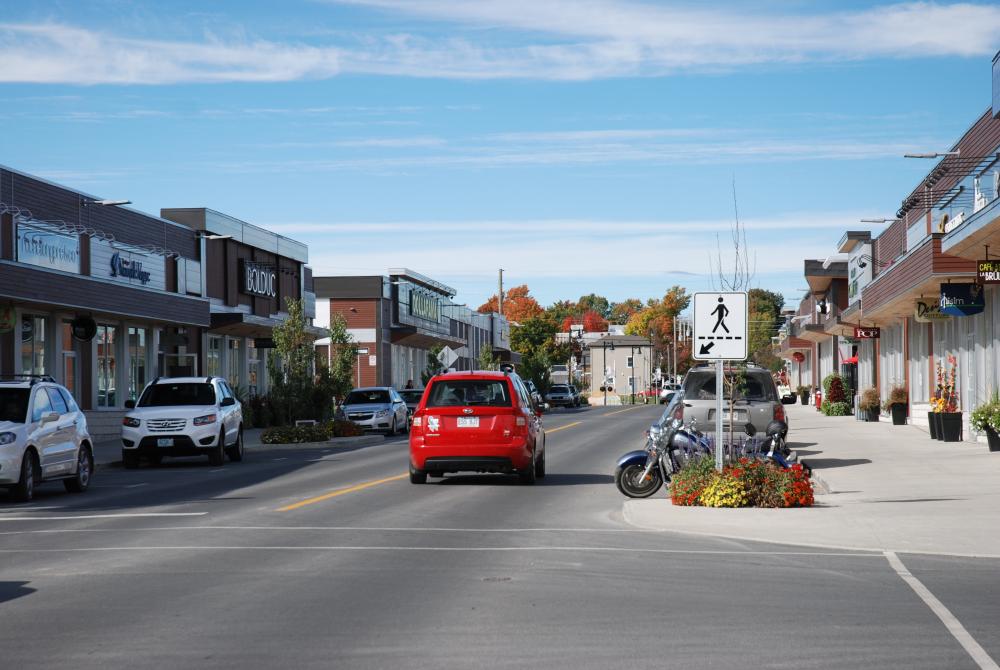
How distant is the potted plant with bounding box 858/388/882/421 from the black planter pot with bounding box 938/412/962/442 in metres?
14.4

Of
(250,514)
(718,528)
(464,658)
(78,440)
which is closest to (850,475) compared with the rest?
(718,528)

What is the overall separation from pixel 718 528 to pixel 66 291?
84.3ft

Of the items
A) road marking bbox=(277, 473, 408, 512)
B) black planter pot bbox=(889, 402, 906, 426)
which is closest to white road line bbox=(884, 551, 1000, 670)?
road marking bbox=(277, 473, 408, 512)

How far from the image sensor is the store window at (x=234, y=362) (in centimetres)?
5497

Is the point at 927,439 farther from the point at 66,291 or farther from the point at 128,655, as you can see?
the point at 128,655

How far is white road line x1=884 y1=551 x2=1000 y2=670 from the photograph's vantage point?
7.70 m

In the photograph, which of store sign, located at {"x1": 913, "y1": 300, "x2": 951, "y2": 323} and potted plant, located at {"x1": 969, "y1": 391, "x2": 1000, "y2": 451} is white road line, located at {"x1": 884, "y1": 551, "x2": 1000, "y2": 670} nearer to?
potted plant, located at {"x1": 969, "y1": 391, "x2": 1000, "y2": 451}

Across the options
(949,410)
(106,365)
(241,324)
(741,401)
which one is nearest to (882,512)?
(741,401)

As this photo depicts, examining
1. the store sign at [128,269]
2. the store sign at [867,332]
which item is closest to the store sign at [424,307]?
the store sign at [128,269]

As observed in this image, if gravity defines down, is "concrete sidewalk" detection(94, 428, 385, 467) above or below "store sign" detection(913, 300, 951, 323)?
below

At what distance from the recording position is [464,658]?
7.75m

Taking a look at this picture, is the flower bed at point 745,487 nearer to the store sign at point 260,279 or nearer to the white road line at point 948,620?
the white road line at point 948,620

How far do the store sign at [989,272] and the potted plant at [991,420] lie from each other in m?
2.88

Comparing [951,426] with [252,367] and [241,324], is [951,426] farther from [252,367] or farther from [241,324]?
[252,367]
